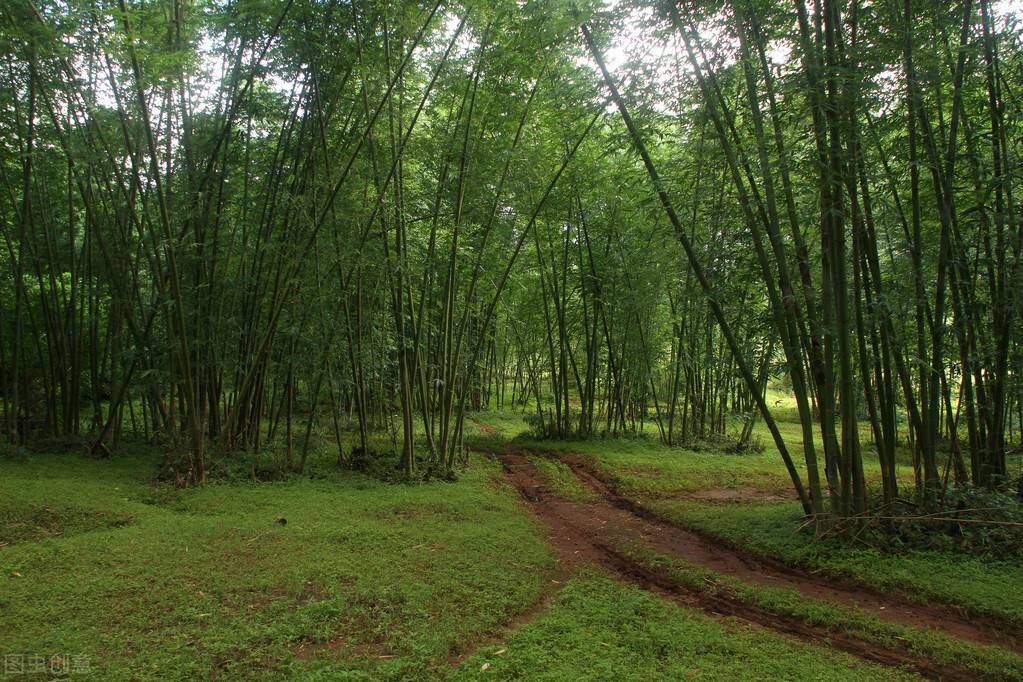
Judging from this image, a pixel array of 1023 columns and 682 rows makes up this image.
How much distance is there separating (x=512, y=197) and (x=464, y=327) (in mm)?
1577

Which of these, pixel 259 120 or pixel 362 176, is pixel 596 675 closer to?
pixel 362 176

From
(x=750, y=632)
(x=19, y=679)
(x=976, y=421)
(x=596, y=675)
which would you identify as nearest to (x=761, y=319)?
(x=976, y=421)

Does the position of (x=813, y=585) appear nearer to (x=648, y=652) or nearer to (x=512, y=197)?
(x=648, y=652)

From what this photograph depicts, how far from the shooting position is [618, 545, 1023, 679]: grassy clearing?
8.05ft

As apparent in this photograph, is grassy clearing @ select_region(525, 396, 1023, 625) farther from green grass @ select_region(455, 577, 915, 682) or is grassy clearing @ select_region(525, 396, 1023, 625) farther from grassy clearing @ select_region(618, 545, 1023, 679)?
green grass @ select_region(455, 577, 915, 682)

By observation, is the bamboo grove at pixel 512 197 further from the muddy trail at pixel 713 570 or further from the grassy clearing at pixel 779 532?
the muddy trail at pixel 713 570

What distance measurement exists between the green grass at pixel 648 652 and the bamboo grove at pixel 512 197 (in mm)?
1633

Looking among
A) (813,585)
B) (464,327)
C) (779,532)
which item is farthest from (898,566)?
(464,327)

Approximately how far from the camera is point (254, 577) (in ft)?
10.4

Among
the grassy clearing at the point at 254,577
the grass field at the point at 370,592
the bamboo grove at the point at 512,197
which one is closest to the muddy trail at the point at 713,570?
the grass field at the point at 370,592

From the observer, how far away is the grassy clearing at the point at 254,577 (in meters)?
2.38

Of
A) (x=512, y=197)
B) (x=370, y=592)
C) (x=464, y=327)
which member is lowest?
(x=370, y=592)

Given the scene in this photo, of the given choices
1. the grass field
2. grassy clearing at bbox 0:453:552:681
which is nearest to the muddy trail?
the grass field

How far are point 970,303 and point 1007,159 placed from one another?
0.89 m
